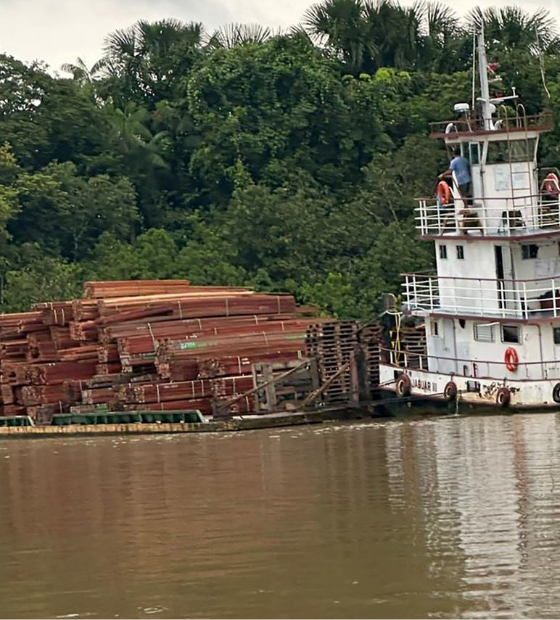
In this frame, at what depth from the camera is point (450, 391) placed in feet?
124

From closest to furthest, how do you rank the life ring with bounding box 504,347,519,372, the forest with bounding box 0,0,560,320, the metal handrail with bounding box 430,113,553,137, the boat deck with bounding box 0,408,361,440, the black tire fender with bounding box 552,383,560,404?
the black tire fender with bounding box 552,383,560,404, the life ring with bounding box 504,347,519,372, the boat deck with bounding box 0,408,361,440, the metal handrail with bounding box 430,113,553,137, the forest with bounding box 0,0,560,320

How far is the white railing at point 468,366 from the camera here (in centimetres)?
3694

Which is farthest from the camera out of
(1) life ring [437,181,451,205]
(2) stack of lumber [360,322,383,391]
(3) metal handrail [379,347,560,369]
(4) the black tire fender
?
(2) stack of lumber [360,322,383,391]

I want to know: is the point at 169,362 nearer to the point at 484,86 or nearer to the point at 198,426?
the point at 198,426

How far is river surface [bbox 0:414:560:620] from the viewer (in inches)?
823

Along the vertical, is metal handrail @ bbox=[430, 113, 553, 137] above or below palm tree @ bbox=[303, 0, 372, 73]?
below

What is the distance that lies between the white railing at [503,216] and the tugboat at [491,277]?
0.07 ft

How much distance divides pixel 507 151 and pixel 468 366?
15.6 feet

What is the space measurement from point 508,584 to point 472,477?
8214 millimetres

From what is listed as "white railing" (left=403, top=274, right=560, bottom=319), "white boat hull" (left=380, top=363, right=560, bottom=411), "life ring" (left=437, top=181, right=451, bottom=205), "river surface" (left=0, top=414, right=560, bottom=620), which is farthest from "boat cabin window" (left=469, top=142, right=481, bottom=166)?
"river surface" (left=0, top=414, right=560, bottom=620)

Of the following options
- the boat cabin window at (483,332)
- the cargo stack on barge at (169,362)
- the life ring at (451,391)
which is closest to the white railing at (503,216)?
the boat cabin window at (483,332)

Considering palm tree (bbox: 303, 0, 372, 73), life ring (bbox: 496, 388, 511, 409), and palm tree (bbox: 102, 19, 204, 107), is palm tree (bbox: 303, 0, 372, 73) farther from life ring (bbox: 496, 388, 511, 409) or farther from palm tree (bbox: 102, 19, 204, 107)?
life ring (bbox: 496, 388, 511, 409)

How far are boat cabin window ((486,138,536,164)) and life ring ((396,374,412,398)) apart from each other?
5037 millimetres

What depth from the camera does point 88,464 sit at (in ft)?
113
